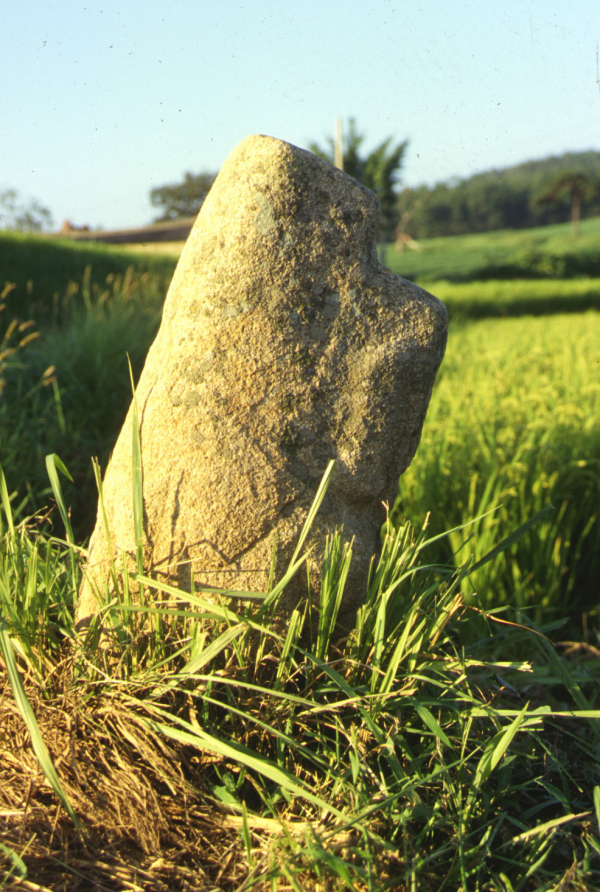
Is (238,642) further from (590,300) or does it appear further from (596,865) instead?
(590,300)

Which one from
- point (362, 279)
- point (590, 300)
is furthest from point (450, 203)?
point (362, 279)

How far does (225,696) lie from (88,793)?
12.6 inches

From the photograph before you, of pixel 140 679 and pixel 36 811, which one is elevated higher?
pixel 140 679

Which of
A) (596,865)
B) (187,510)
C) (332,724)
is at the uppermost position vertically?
(187,510)

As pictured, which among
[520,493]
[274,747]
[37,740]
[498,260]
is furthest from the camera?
[498,260]

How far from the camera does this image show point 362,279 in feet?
5.08

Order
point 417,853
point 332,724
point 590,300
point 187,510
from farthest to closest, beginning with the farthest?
point 590,300 < point 187,510 < point 332,724 < point 417,853

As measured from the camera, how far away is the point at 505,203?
41.5 metres

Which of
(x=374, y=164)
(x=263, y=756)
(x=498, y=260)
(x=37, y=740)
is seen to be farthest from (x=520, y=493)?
(x=498, y=260)

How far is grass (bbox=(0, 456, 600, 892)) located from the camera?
1192 mm

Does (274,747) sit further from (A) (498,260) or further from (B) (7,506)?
(A) (498,260)

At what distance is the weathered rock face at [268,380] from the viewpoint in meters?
1.47

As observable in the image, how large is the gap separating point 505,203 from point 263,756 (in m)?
45.3

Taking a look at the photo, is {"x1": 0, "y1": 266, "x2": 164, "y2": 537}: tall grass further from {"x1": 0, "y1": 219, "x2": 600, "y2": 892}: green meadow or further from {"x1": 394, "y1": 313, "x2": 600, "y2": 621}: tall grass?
{"x1": 0, "y1": 219, "x2": 600, "y2": 892}: green meadow
